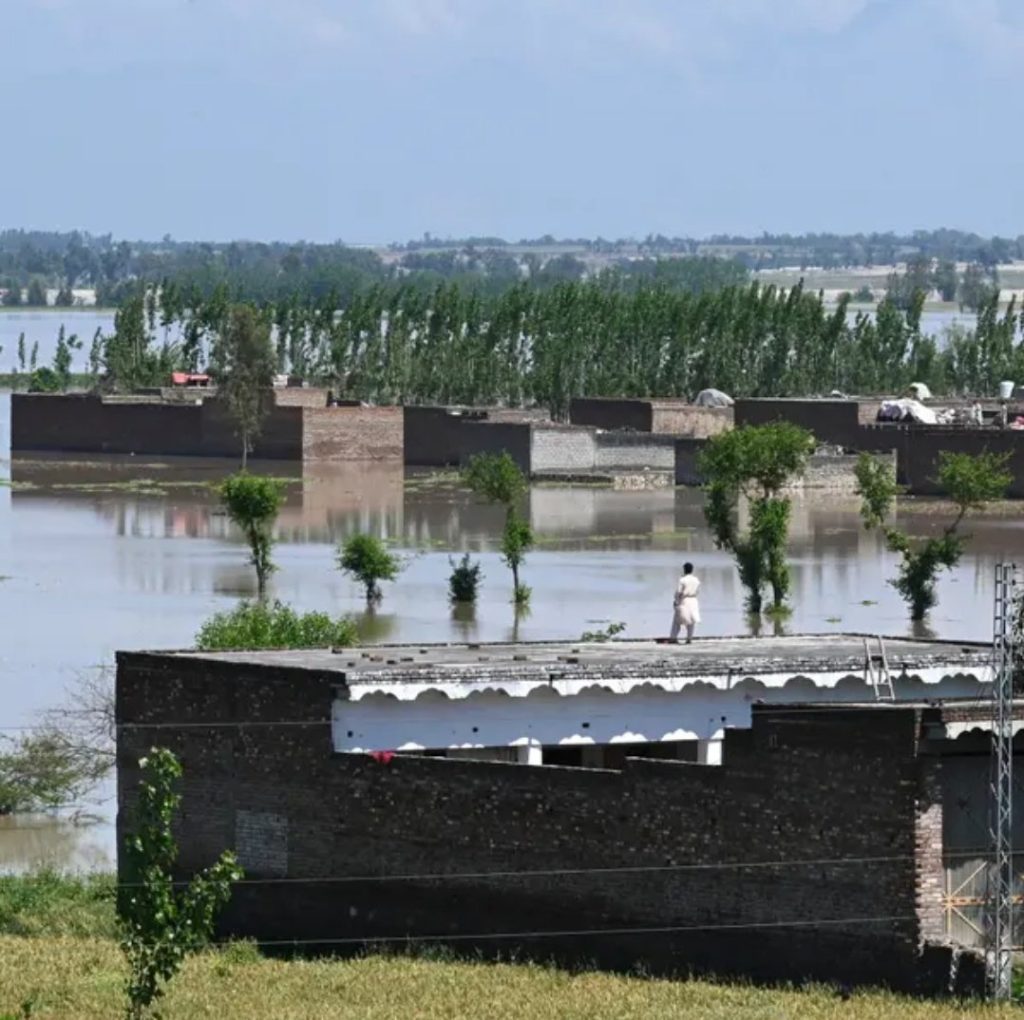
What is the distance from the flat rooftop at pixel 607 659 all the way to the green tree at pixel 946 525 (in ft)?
55.0

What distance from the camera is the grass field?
1610 centimetres

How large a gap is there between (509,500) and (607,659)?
1098 inches

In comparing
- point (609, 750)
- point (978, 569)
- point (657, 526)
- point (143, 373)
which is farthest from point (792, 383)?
point (609, 750)

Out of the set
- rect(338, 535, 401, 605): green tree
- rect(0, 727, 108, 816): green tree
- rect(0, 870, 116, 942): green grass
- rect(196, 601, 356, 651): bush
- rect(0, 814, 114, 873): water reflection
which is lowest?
rect(0, 814, 114, 873): water reflection

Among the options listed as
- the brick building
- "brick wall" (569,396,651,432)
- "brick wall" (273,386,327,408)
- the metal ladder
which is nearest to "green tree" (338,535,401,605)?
the brick building

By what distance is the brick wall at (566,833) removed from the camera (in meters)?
16.8

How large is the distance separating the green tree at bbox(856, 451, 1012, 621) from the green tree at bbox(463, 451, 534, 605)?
4.72m

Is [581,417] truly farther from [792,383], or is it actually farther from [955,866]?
[955,866]

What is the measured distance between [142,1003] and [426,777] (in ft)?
11.1

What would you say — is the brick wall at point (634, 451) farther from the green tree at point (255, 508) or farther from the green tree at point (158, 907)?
the green tree at point (158, 907)

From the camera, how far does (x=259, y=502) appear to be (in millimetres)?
42844

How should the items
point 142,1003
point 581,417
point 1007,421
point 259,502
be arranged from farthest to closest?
point 581,417, point 1007,421, point 259,502, point 142,1003

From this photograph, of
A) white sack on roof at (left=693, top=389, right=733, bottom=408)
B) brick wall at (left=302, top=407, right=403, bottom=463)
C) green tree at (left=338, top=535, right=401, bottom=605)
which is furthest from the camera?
white sack on roof at (left=693, top=389, right=733, bottom=408)

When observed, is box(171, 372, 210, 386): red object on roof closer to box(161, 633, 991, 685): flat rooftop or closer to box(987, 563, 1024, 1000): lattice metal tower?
box(161, 633, 991, 685): flat rooftop
